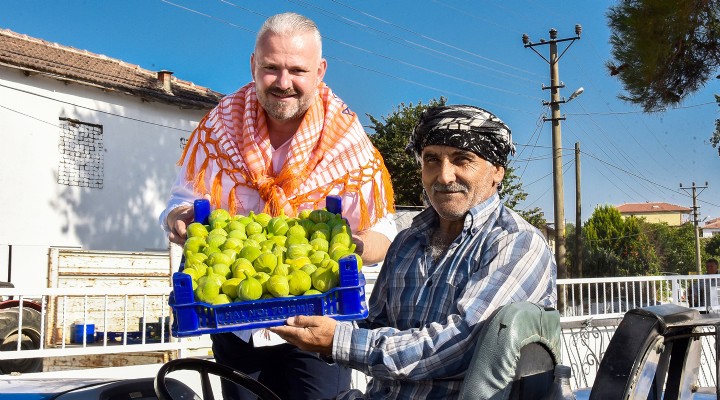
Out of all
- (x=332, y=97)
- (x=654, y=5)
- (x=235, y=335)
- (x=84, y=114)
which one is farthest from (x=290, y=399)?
(x=84, y=114)

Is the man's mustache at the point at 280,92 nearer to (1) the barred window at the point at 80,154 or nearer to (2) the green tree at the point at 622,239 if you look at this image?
(1) the barred window at the point at 80,154

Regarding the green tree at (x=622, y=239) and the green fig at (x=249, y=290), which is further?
the green tree at (x=622, y=239)

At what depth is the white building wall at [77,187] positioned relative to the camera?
1966cm

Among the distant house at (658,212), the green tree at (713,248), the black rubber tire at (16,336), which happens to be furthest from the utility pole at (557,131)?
the distant house at (658,212)

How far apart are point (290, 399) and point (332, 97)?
128 centimetres

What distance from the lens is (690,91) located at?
1363 centimetres

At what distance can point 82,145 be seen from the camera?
22.0m

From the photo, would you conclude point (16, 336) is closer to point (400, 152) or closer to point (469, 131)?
point (469, 131)

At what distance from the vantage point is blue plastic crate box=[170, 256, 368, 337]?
7.75 ft

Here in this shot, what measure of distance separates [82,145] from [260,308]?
20991 millimetres

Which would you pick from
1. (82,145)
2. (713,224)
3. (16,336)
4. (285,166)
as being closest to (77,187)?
(82,145)

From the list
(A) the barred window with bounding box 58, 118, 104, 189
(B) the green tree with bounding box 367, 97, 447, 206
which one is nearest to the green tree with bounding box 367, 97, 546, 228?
(B) the green tree with bounding box 367, 97, 447, 206

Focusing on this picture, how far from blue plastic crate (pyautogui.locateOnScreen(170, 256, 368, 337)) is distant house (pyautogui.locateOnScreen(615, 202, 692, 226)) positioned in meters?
139

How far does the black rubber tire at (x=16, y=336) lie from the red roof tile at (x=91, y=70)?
464 inches
